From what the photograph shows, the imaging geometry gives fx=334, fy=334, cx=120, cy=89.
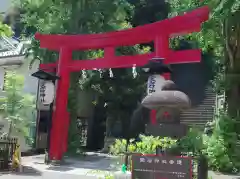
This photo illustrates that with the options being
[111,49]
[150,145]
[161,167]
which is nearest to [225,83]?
[111,49]

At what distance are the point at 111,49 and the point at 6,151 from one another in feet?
19.4

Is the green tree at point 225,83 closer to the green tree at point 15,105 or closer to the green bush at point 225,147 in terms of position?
the green bush at point 225,147

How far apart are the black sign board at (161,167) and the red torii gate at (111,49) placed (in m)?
6.46

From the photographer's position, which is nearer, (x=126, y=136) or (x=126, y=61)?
(x=126, y=61)

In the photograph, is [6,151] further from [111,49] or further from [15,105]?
[111,49]

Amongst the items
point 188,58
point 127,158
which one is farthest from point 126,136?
point 127,158

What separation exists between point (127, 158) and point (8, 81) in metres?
10.4

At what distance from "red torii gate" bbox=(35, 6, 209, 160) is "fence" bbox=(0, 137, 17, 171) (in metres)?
2.08

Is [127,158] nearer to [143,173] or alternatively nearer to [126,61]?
[143,173]

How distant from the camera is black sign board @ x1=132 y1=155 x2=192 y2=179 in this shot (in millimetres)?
6207

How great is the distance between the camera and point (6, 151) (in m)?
12.6

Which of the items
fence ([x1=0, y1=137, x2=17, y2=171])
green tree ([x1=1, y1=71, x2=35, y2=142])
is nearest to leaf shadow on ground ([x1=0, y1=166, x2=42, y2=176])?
fence ([x1=0, y1=137, x2=17, y2=171])

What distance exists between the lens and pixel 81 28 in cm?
1867

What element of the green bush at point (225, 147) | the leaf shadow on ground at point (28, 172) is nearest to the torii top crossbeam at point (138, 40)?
the green bush at point (225, 147)
